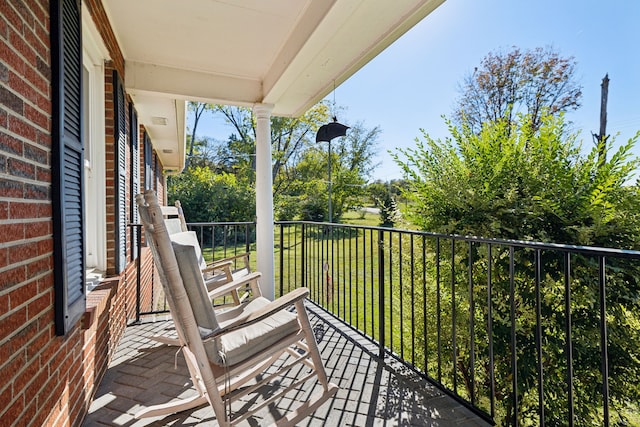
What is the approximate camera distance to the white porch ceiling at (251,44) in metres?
2.14

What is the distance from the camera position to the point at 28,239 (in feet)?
3.53

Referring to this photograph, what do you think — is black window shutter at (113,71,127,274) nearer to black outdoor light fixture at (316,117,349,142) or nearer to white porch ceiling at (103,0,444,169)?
white porch ceiling at (103,0,444,169)

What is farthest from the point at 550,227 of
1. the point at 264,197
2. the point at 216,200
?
the point at 216,200

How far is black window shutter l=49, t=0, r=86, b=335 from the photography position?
49.9 inches

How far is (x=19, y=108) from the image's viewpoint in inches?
40.4

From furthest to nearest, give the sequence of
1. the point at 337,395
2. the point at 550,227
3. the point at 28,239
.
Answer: the point at 550,227
the point at 337,395
the point at 28,239

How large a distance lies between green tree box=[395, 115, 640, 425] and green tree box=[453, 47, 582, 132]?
843cm

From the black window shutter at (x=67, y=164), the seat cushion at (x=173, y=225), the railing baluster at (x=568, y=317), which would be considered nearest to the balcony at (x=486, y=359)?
the railing baluster at (x=568, y=317)

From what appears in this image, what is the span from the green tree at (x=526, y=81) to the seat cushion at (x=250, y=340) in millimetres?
9699

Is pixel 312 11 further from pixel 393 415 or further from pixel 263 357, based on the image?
pixel 393 415

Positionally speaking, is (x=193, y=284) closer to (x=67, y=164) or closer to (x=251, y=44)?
(x=67, y=164)

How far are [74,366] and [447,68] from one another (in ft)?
48.6

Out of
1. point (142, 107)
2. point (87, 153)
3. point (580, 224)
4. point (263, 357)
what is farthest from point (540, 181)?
point (142, 107)

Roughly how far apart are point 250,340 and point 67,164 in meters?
1.11
